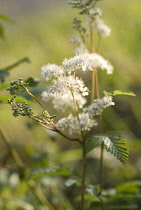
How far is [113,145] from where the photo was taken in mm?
1135

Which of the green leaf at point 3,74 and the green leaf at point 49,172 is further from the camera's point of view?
the green leaf at point 3,74

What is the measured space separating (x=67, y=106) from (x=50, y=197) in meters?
1.35

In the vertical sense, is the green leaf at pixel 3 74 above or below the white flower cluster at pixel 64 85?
above

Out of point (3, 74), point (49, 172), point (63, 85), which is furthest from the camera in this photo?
point (3, 74)

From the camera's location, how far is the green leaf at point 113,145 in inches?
43.3

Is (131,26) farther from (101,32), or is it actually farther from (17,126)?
(101,32)

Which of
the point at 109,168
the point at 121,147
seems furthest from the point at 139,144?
the point at 121,147

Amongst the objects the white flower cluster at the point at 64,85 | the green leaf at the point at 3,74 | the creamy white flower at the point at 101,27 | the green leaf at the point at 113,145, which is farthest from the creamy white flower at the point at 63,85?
the green leaf at the point at 3,74

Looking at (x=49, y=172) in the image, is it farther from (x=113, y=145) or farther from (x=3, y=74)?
(x=3, y=74)

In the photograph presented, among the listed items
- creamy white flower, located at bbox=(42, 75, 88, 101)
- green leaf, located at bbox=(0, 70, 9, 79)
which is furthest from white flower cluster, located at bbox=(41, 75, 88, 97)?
green leaf, located at bbox=(0, 70, 9, 79)

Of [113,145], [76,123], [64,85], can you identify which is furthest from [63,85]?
[113,145]

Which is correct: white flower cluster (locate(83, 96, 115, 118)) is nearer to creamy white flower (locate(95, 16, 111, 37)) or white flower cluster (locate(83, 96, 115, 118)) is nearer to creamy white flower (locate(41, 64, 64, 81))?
creamy white flower (locate(41, 64, 64, 81))

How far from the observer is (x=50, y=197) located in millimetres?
2473

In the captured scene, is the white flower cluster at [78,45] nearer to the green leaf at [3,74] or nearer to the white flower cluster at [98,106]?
the white flower cluster at [98,106]
